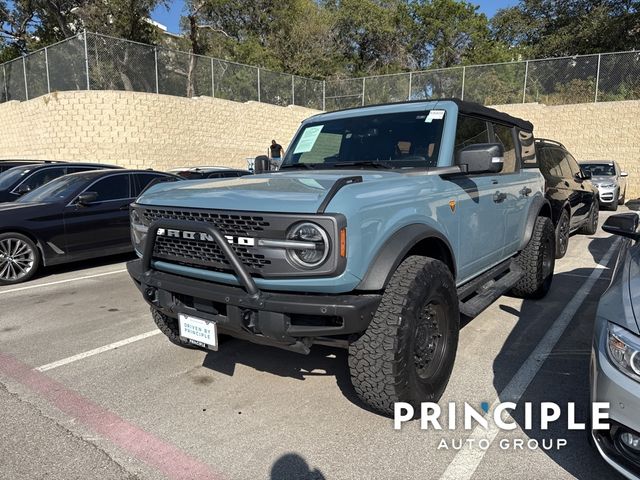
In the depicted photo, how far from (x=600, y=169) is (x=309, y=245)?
51.0 ft

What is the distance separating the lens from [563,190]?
718 cm

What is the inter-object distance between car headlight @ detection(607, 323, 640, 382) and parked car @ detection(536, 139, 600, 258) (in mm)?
4747

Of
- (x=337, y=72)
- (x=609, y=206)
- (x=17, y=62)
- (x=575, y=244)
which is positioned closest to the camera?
(x=575, y=244)

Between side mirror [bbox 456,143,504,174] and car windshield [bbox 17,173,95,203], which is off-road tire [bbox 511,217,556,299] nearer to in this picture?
side mirror [bbox 456,143,504,174]

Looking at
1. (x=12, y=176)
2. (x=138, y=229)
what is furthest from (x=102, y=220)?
(x=138, y=229)

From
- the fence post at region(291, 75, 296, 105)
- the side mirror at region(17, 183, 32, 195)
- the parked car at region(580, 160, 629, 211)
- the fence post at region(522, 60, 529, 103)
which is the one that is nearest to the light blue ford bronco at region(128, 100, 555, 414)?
the side mirror at region(17, 183, 32, 195)

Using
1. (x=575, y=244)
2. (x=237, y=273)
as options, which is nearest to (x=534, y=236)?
(x=237, y=273)

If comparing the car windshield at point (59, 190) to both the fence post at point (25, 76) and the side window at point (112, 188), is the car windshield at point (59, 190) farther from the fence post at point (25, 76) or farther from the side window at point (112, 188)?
the fence post at point (25, 76)

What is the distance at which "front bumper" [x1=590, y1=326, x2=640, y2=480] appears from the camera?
6.52 feet

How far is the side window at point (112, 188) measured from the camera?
7.54 m

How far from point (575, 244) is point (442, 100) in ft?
22.2

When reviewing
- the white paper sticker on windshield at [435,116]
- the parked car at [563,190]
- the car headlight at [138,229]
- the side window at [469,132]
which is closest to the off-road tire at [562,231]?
the parked car at [563,190]

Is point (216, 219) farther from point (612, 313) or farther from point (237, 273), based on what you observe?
point (612, 313)

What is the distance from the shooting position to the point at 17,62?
20219 mm
